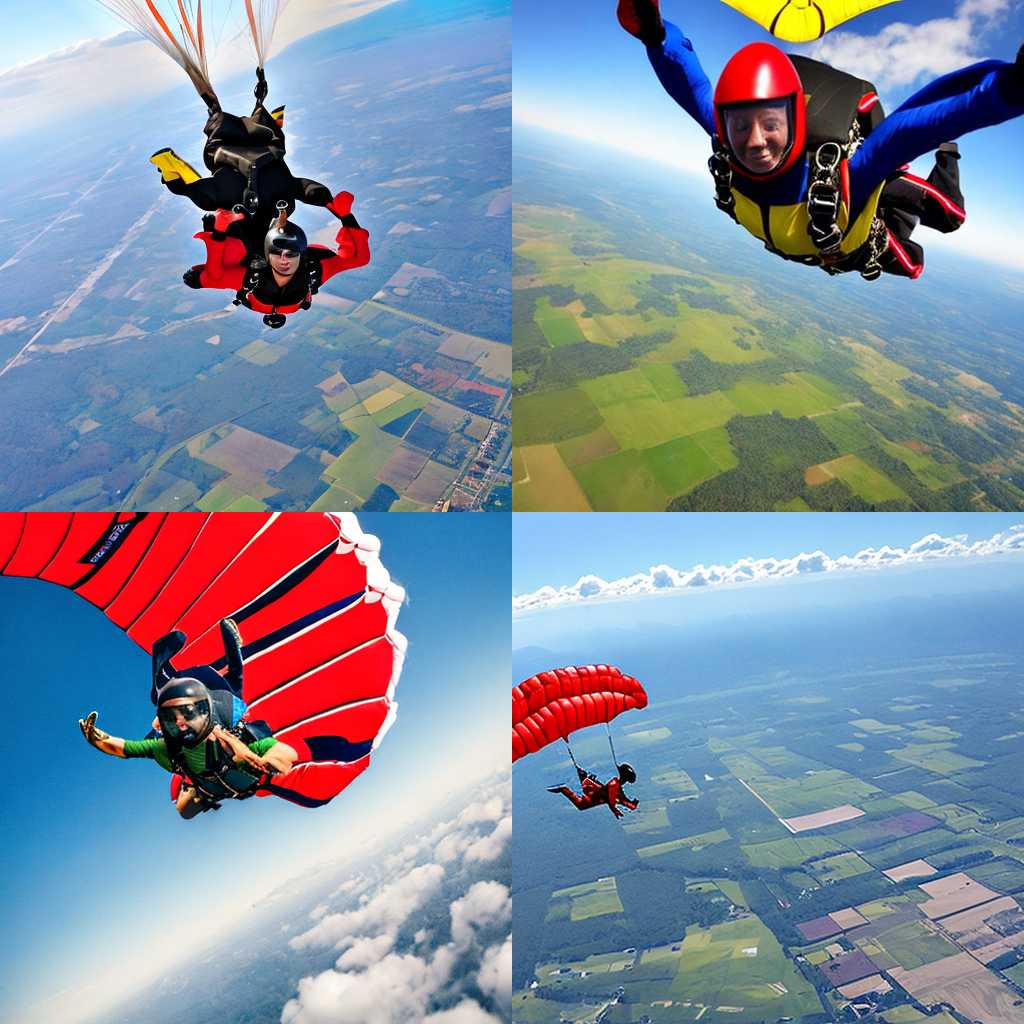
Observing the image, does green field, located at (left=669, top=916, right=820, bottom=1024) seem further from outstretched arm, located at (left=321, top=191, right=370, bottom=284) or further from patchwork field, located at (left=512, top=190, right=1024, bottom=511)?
outstretched arm, located at (left=321, top=191, right=370, bottom=284)

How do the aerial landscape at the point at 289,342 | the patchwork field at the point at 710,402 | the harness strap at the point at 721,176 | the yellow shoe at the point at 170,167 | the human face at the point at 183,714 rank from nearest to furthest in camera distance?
1. the harness strap at the point at 721,176
2. the yellow shoe at the point at 170,167
3. the human face at the point at 183,714
4. the patchwork field at the point at 710,402
5. the aerial landscape at the point at 289,342

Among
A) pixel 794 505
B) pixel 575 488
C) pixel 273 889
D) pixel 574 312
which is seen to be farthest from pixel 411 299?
pixel 273 889

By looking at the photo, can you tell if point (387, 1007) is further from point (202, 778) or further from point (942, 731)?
point (942, 731)

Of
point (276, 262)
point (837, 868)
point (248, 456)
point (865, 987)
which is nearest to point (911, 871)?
point (837, 868)

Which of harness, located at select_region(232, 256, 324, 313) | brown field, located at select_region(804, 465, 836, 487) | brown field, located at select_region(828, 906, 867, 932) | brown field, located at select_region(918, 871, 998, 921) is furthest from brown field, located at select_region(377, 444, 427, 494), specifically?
brown field, located at select_region(918, 871, 998, 921)

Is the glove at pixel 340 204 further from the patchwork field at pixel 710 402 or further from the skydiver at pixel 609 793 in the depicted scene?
the patchwork field at pixel 710 402

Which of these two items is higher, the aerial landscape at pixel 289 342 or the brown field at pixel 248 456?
the aerial landscape at pixel 289 342

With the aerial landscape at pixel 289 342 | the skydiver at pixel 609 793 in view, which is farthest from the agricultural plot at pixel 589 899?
the skydiver at pixel 609 793
